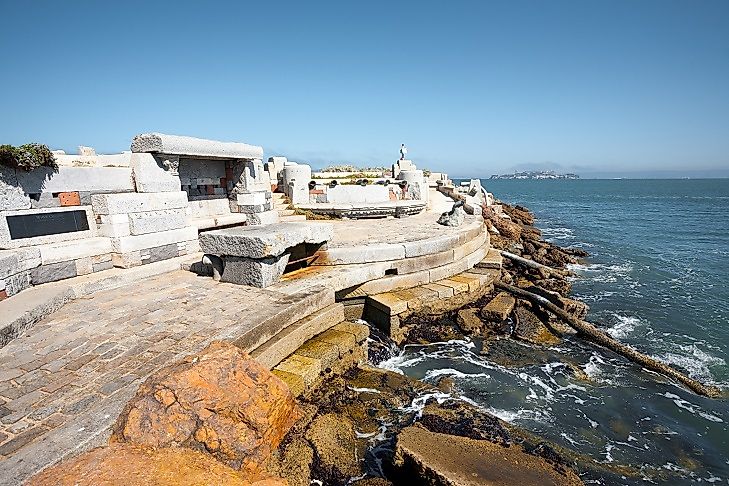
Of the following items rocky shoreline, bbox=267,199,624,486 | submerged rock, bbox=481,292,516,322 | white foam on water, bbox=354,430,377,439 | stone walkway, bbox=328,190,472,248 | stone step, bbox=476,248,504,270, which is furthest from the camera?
stone step, bbox=476,248,504,270

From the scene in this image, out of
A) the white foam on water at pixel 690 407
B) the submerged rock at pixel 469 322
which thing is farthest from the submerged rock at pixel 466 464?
the submerged rock at pixel 469 322

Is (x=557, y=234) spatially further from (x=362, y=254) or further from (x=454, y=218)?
(x=362, y=254)

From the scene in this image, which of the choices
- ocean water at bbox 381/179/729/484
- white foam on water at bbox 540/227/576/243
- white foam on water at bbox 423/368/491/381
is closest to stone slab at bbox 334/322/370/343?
ocean water at bbox 381/179/729/484

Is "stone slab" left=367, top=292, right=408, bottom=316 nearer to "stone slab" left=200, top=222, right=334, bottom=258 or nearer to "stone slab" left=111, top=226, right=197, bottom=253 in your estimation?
"stone slab" left=200, top=222, right=334, bottom=258

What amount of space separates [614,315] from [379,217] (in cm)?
726

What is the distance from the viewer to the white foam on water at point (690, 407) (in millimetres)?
5762

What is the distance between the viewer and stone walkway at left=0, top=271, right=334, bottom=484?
2.82 metres

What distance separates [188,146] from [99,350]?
4.79 m

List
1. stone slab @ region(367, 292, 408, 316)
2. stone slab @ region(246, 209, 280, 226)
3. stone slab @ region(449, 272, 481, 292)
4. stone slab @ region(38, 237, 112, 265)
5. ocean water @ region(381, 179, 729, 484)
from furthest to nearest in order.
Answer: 1. stone slab @ region(246, 209, 280, 226)
2. stone slab @ region(449, 272, 481, 292)
3. stone slab @ region(367, 292, 408, 316)
4. stone slab @ region(38, 237, 112, 265)
5. ocean water @ region(381, 179, 729, 484)

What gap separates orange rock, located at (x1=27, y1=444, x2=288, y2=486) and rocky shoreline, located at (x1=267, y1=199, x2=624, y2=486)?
1.28m

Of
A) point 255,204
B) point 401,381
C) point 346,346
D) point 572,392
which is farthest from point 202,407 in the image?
point 255,204

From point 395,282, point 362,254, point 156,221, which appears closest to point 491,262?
point 395,282

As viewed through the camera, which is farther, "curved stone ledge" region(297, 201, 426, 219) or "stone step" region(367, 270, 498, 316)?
"curved stone ledge" region(297, 201, 426, 219)

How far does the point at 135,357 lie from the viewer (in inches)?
157
